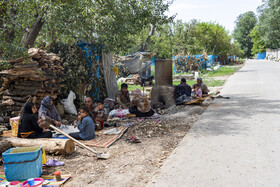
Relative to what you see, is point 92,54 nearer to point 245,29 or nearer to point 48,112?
point 48,112

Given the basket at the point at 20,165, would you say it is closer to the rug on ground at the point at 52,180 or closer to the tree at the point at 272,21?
the rug on ground at the point at 52,180

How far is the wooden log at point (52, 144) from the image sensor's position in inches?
192

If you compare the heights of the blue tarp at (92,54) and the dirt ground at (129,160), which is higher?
the blue tarp at (92,54)

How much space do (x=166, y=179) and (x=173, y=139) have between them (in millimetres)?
2131

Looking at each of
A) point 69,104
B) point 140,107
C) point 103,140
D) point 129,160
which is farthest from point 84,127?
point 69,104

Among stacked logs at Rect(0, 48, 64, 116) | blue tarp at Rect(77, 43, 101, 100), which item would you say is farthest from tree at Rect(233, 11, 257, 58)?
stacked logs at Rect(0, 48, 64, 116)

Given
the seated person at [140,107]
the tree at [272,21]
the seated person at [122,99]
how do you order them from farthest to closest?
the tree at [272,21]
the seated person at [122,99]
the seated person at [140,107]

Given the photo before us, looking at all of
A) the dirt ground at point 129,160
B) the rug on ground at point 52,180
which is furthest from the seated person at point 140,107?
the rug on ground at point 52,180

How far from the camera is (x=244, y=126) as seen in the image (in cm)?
617

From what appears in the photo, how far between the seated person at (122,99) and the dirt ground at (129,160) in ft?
7.04

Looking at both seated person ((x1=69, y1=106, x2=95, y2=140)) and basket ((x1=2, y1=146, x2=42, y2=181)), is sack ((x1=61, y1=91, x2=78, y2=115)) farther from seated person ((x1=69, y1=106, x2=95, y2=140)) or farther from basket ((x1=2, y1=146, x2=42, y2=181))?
basket ((x1=2, y1=146, x2=42, y2=181))

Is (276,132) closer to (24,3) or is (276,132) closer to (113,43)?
(113,43)

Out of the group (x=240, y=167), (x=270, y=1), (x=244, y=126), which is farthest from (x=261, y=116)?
(x=270, y=1)

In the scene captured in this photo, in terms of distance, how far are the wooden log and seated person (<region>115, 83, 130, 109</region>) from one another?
13.3 ft
